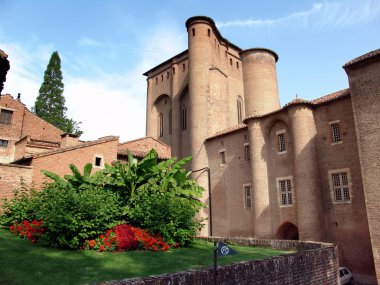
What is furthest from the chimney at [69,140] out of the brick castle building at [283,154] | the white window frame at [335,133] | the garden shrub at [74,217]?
the white window frame at [335,133]

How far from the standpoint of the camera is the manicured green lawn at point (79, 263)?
8727 millimetres

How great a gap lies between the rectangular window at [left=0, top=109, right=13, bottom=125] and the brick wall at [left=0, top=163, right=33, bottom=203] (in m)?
15.5

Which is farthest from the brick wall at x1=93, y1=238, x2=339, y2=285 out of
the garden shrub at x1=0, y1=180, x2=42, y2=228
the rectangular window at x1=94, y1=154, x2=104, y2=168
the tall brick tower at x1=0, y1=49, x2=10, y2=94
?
the rectangular window at x1=94, y1=154, x2=104, y2=168

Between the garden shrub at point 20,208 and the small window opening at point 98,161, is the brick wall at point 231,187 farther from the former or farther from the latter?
the garden shrub at point 20,208

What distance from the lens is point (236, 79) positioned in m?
38.6

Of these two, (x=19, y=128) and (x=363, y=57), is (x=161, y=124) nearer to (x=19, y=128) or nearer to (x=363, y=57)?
(x=19, y=128)

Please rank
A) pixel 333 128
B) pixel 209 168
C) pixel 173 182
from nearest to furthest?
1. pixel 173 182
2. pixel 333 128
3. pixel 209 168

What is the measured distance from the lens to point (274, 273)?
33.7ft

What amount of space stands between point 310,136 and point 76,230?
15.2 m

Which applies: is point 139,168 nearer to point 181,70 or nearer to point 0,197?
point 0,197

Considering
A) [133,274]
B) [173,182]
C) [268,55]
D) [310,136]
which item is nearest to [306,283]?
[133,274]

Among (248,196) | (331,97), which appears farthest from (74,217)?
(331,97)

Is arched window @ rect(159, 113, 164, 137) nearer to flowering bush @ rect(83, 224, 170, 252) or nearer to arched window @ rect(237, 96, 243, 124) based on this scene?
arched window @ rect(237, 96, 243, 124)

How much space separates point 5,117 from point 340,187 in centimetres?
3058
